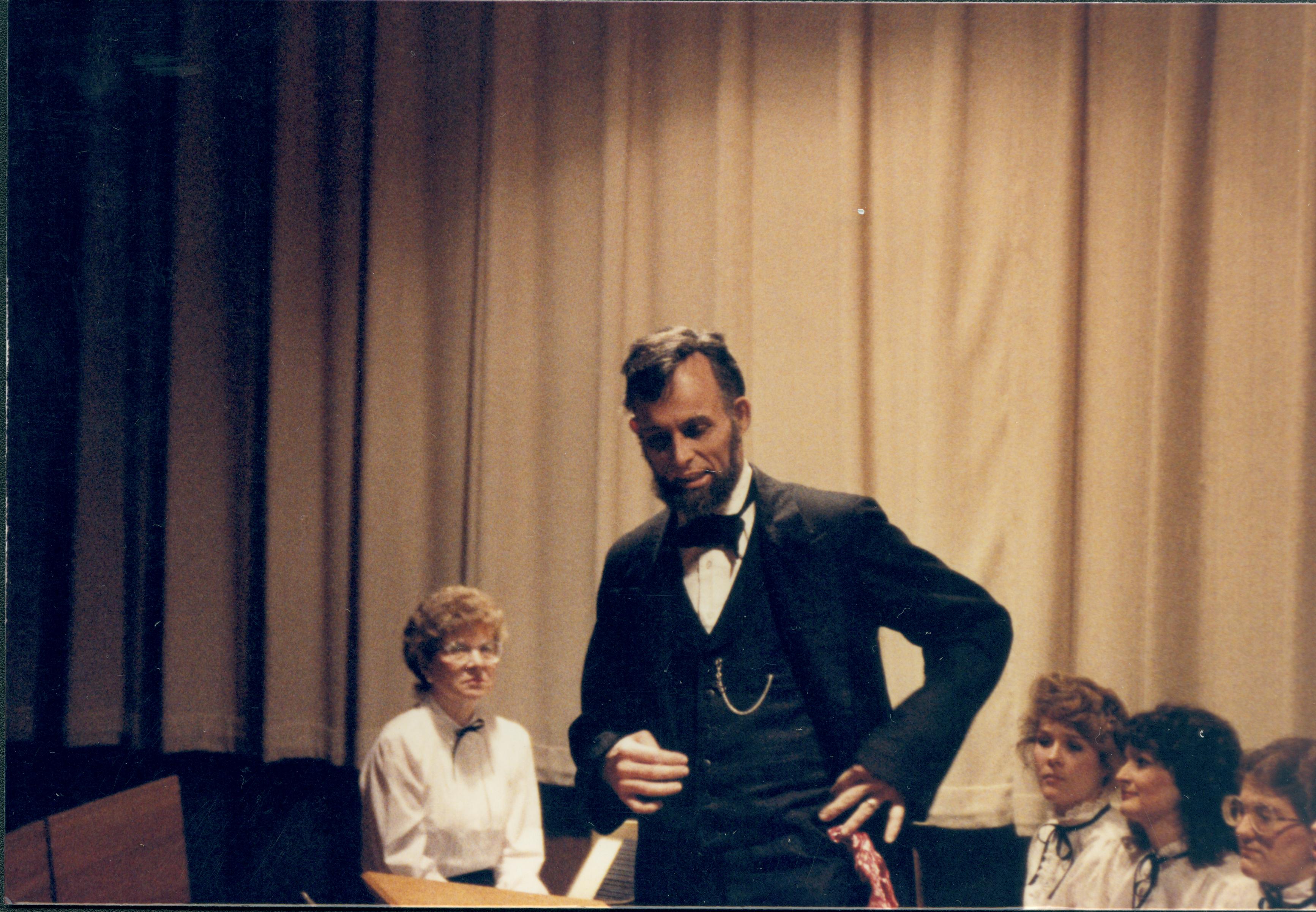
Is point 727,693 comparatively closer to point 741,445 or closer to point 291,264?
point 741,445

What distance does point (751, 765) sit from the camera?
163 cm

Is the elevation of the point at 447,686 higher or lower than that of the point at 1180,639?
lower

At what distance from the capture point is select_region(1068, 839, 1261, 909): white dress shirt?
1.66 meters

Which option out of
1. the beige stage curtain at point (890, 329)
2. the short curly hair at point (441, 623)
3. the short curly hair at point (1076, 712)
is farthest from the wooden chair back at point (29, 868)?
the short curly hair at point (1076, 712)

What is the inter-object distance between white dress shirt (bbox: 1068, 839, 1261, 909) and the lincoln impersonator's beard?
922 mm

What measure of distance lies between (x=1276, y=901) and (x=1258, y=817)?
0.48 ft

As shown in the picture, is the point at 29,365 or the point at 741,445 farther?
the point at 29,365

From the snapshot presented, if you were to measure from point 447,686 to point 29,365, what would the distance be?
108 cm

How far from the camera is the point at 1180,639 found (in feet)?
5.64

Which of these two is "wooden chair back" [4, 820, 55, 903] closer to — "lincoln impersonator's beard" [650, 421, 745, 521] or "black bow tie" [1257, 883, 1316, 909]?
"lincoln impersonator's beard" [650, 421, 745, 521]

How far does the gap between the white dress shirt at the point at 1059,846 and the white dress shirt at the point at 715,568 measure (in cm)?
72

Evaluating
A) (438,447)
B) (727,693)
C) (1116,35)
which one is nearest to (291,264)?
(438,447)

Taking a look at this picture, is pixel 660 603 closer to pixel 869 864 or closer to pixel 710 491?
pixel 710 491

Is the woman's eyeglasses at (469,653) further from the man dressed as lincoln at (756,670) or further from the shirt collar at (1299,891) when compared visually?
the shirt collar at (1299,891)
